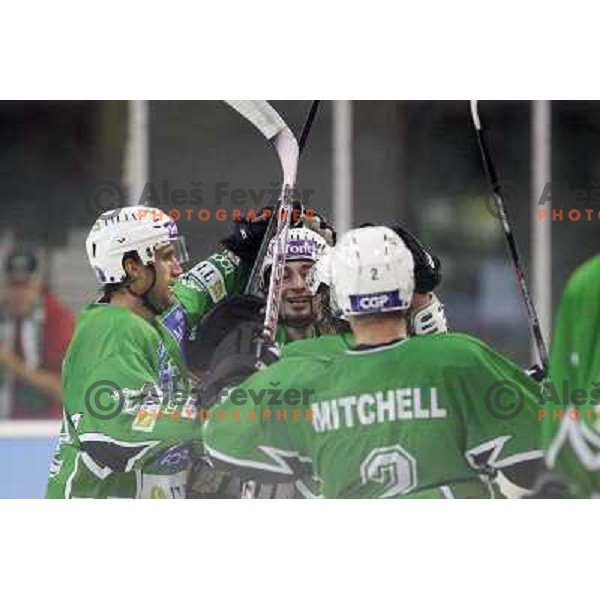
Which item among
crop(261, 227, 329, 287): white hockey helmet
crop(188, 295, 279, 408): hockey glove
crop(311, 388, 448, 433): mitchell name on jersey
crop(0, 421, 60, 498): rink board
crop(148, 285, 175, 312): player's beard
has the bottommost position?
crop(0, 421, 60, 498): rink board

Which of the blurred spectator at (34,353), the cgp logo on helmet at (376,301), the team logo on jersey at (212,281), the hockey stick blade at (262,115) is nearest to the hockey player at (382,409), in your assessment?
the cgp logo on helmet at (376,301)

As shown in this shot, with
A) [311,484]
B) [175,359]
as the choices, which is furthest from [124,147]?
[311,484]

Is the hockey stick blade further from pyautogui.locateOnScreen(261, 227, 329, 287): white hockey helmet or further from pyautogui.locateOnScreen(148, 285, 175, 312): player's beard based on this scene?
pyautogui.locateOnScreen(148, 285, 175, 312): player's beard

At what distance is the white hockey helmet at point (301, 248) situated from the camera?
6.49m

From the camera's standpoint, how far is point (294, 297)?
6496mm

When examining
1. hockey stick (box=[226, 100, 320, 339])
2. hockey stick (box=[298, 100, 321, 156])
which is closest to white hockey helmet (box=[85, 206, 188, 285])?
hockey stick (box=[226, 100, 320, 339])

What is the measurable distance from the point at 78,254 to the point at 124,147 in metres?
0.32

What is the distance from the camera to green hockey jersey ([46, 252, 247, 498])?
21.4 ft

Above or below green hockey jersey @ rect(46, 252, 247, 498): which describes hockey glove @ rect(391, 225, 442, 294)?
above

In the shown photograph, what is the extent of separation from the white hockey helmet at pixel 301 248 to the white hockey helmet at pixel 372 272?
58mm

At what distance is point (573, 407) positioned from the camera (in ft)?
20.9

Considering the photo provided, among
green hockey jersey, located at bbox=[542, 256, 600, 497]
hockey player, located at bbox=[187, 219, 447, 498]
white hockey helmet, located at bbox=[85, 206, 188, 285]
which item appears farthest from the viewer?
white hockey helmet, located at bbox=[85, 206, 188, 285]

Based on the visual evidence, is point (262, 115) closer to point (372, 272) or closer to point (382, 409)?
point (372, 272)

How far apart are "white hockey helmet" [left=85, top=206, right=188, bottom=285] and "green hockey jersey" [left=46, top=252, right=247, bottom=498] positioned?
0.35ft
